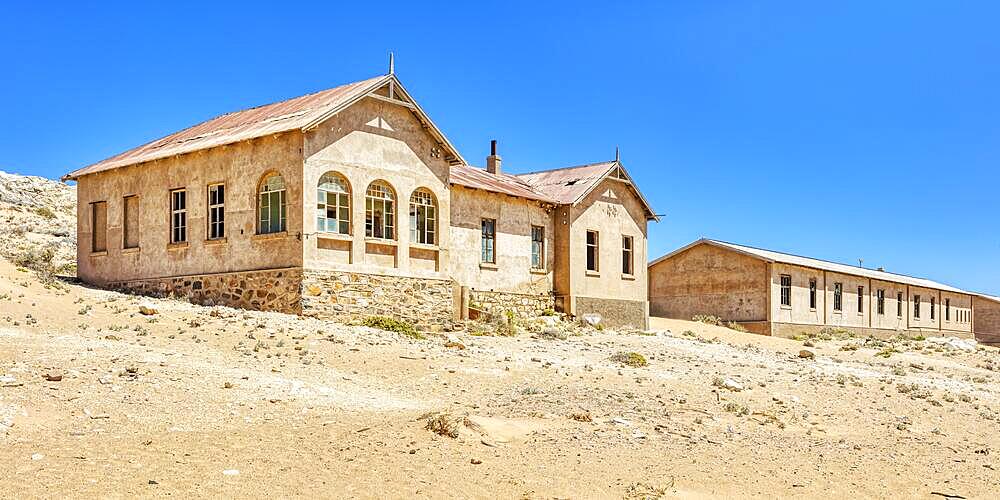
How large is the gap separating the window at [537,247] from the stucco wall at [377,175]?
218 inches

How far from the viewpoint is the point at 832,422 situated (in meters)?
15.1

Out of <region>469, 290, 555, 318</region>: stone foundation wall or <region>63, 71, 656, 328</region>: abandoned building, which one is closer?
<region>63, 71, 656, 328</region>: abandoned building

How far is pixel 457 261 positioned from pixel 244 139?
6918mm

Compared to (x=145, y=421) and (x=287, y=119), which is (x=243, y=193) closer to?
(x=287, y=119)

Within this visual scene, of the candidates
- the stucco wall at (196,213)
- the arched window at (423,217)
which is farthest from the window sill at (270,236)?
the arched window at (423,217)

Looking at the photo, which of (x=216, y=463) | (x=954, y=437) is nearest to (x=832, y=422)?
(x=954, y=437)


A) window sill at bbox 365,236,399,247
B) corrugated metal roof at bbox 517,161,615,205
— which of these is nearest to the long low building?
corrugated metal roof at bbox 517,161,615,205

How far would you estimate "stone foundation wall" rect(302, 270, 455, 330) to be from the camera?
2075 centimetres

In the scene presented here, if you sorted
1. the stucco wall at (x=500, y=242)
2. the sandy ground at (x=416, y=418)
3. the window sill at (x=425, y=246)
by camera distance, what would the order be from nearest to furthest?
the sandy ground at (x=416, y=418)
the window sill at (x=425, y=246)
the stucco wall at (x=500, y=242)

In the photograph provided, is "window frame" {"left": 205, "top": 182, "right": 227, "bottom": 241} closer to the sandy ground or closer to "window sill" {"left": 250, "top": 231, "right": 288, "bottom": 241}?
"window sill" {"left": 250, "top": 231, "right": 288, "bottom": 241}

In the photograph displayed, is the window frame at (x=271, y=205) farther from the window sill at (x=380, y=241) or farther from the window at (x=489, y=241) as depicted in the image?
the window at (x=489, y=241)

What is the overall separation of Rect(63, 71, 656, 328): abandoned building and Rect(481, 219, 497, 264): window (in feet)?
0.13

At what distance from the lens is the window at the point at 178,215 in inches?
915

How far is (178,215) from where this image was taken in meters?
23.4
